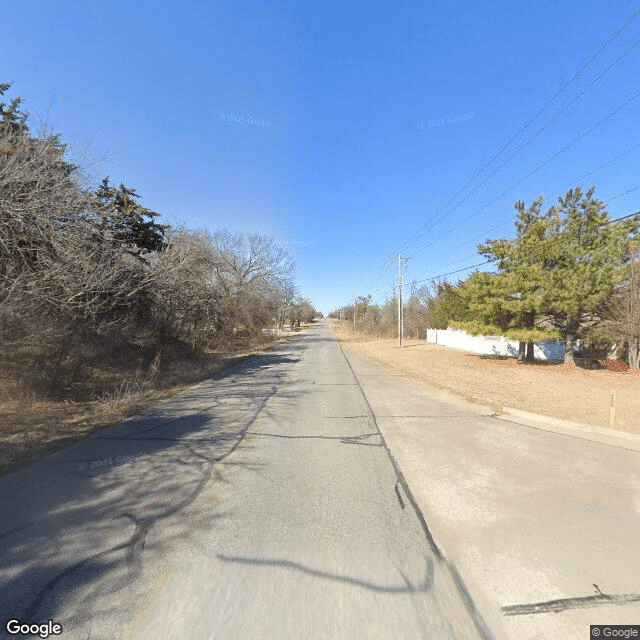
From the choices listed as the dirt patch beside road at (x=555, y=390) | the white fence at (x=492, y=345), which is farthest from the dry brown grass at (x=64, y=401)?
the white fence at (x=492, y=345)

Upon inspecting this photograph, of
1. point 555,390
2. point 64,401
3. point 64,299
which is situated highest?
point 64,299

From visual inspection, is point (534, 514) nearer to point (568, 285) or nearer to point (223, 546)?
point (223, 546)

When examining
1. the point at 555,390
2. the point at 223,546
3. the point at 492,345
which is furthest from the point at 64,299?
the point at 492,345

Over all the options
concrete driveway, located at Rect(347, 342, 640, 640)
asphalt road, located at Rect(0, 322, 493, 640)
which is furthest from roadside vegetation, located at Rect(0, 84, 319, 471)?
concrete driveway, located at Rect(347, 342, 640, 640)

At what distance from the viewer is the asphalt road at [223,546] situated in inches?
85.3

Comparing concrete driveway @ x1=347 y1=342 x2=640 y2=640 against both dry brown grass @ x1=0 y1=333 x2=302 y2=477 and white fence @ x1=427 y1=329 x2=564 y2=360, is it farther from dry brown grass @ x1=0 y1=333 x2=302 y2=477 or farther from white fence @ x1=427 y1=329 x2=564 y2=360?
white fence @ x1=427 y1=329 x2=564 y2=360

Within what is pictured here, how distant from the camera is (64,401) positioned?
8078 mm

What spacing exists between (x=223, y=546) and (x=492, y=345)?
2593 centimetres

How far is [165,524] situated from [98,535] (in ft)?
1.81

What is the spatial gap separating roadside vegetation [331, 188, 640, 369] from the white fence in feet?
5.23

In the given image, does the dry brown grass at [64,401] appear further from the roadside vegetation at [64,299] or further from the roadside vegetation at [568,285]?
the roadside vegetation at [568,285]

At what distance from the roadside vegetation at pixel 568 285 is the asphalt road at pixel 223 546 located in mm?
15075

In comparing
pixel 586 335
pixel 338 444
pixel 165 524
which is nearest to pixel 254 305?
pixel 586 335

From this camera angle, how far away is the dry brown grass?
542 centimetres
